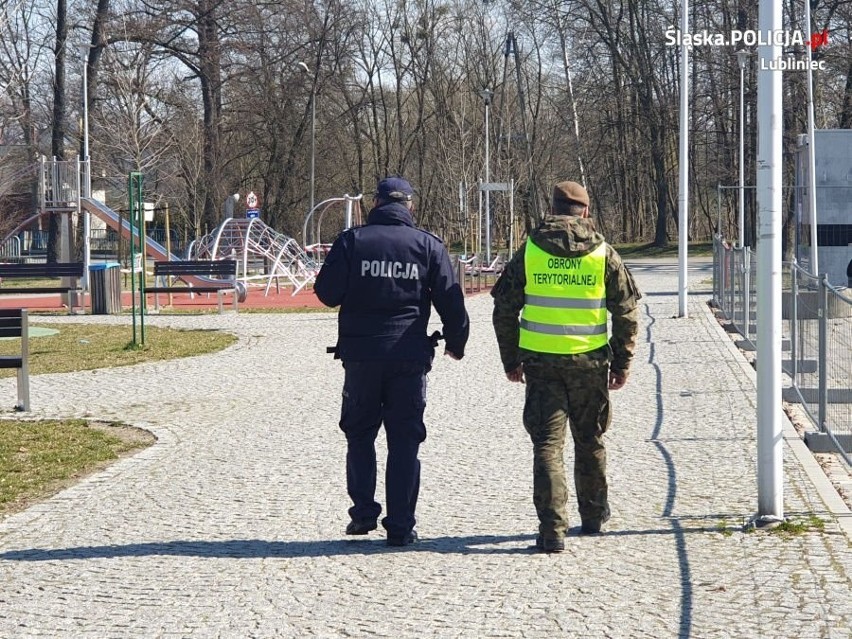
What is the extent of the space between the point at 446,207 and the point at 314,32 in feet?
29.5

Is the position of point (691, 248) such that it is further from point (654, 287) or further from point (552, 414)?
point (552, 414)

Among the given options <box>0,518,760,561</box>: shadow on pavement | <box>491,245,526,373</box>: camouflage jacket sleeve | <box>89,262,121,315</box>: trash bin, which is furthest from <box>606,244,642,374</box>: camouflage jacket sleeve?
<box>89,262,121,315</box>: trash bin

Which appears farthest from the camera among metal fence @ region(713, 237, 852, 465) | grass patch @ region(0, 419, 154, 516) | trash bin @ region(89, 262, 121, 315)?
trash bin @ region(89, 262, 121, 315)

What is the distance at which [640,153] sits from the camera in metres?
65.2

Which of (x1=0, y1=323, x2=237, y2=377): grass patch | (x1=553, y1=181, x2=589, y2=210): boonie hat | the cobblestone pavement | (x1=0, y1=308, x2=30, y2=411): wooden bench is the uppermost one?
(x1=553, y1=181, x2=589, y2=210): boonie hat

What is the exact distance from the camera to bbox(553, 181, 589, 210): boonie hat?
672 centimetres

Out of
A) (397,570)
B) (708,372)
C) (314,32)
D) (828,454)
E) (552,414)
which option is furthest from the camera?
(314,32)

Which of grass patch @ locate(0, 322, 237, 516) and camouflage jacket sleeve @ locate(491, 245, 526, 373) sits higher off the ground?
camouflage jacket sleeve @ locate(491, 245, 526, 373)

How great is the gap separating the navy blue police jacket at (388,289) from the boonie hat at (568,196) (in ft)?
2.06

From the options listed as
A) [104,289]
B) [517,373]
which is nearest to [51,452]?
[517,373]

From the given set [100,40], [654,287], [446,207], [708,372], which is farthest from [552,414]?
A: [446,207]

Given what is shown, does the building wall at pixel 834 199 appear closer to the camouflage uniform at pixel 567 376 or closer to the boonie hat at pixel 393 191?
the camouflage uniform at pixel 567 376

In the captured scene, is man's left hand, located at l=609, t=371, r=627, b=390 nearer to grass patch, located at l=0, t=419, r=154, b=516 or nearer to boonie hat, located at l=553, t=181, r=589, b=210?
boonie hat, located at l=553, t=181, r=589, b=210

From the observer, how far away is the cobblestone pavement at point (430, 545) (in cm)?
541
